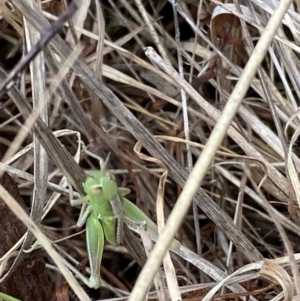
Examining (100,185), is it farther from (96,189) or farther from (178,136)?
(178,136)

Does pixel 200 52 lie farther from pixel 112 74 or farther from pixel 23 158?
pixel 23 158

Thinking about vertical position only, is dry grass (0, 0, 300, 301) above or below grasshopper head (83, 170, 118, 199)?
below

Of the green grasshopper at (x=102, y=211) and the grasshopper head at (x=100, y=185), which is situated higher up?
the grasshopper head at (x=100, y=185)

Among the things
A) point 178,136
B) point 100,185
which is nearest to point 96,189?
point 100,185

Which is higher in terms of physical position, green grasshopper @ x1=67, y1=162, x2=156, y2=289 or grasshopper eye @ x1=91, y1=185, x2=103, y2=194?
grasshopper eye @ x1=91, y1=185, x2=103, y2=194
